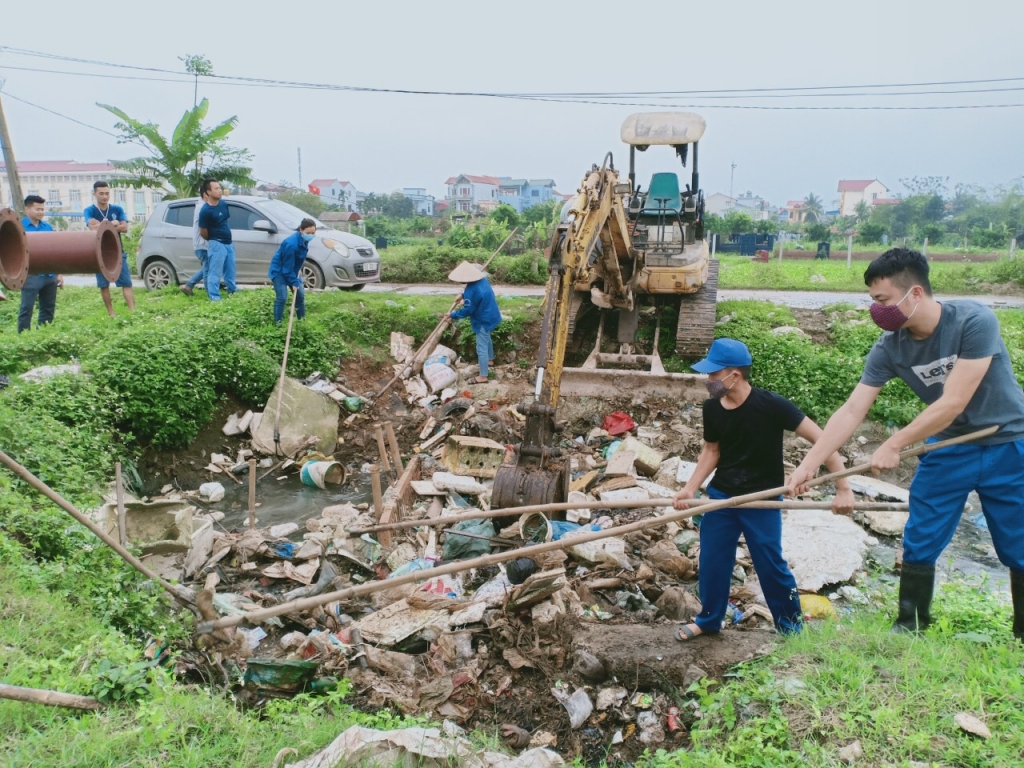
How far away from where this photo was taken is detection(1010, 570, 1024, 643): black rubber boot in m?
3.33

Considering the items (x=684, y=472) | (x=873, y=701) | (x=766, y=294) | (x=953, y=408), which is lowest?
(x=684, y=472)

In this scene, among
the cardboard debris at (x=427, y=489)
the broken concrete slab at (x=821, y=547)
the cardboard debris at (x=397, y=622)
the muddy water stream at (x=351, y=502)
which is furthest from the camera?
the cardboard debris at (x=427, y=489)

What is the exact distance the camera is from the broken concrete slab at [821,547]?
519 cm

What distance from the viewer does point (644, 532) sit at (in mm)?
5922

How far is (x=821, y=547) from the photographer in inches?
218

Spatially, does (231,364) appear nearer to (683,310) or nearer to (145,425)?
(145,425)

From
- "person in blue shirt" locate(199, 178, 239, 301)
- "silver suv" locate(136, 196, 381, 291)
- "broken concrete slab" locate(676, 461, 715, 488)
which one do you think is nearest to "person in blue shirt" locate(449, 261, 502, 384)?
"broken concrete slab" locate(676, 461, 715, 488)

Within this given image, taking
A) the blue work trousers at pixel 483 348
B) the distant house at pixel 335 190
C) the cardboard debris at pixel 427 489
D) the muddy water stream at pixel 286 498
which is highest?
the distant house at pixel 335 190

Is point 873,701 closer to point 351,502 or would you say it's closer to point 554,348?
point 554,348

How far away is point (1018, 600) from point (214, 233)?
10.00 m

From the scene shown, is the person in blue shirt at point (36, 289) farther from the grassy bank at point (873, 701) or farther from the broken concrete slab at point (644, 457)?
the grassy bank at point (873, 701)

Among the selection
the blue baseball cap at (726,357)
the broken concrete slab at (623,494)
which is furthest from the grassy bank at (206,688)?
the broken concrete slab at (623,494)

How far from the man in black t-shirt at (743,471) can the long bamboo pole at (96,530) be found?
9.15 ft

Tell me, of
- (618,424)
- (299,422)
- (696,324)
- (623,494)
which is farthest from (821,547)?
(299,422)
